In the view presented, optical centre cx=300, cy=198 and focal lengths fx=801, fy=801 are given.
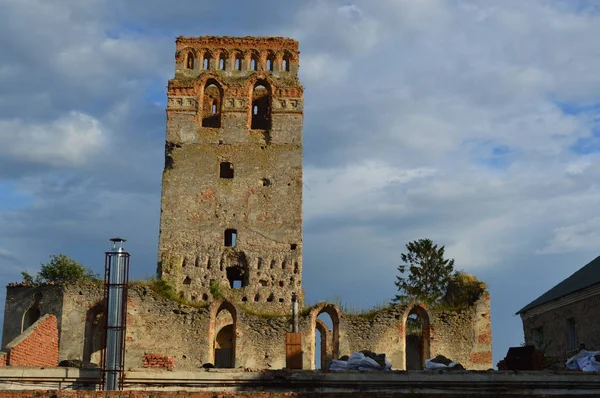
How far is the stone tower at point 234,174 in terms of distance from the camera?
2975 centimetres

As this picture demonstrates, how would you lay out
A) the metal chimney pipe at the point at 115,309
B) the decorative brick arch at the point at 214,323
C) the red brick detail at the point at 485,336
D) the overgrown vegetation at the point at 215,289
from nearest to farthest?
the metal chimney pipe at the point at 115,309, the decorative brick arch at the point at 214,323, the red brick detail at the point at 485,336, the overgrown vegetation at the point at 215,289

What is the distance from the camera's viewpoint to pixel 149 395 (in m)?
14.1

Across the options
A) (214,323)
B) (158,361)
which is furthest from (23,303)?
(214,323)

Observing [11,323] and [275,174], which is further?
[275,174]

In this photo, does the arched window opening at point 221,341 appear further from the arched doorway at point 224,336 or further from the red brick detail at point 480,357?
the red brick detail at point 480,357

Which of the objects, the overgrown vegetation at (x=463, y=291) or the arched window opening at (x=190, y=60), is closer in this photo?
the overgrown vegetation at (x=463, y=291)

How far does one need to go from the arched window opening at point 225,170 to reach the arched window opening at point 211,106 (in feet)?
7.25

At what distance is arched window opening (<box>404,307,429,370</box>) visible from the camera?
25062 mm

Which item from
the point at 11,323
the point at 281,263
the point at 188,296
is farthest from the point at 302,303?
the point at 11,323

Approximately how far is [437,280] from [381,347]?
53.3 feet

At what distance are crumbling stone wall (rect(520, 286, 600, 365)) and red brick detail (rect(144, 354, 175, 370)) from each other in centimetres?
1141

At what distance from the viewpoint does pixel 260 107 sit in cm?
3291

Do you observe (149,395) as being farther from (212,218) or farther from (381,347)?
(212,218)

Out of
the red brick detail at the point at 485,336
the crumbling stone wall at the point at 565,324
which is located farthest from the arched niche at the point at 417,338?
the crumbling stone wall at the point at 565,324
